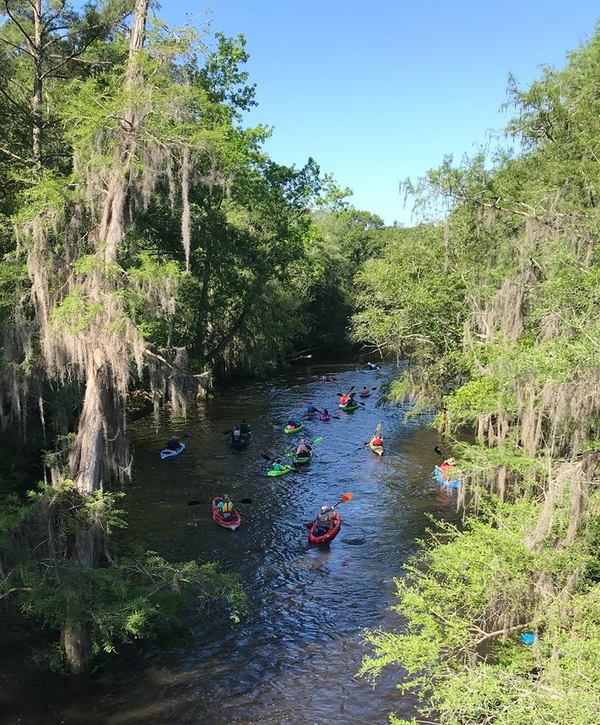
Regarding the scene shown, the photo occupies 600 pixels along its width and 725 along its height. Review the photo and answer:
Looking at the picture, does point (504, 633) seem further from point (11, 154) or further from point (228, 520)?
point (11, 154)

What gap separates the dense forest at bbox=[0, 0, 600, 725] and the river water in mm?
571

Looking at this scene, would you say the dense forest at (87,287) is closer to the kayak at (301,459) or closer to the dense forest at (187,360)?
the dense forest at (187,360)

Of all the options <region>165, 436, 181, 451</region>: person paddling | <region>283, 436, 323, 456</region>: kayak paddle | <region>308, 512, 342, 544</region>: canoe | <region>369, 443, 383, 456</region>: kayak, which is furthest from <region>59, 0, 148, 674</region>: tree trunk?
<region>369, 443, 383, 456</region>: kayak

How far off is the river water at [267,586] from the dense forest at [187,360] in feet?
1.87

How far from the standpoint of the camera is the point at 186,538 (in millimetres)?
16188

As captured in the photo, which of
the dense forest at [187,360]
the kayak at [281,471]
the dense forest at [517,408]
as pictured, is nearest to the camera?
the dense forest at [517,408]

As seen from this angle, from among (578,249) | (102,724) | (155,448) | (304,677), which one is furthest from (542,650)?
(155,448)

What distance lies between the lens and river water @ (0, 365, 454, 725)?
1024 centimetres

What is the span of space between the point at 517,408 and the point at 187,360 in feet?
23.2

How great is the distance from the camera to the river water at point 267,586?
10242mm

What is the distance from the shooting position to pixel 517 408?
1289 centimetres

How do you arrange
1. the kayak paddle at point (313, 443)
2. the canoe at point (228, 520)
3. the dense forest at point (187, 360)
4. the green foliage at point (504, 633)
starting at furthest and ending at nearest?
the kayak paddle at point (313, 443) < the canoe at point (228, 520) < the dense forest at point (187, 360) < the green foliage at point (504, 633)

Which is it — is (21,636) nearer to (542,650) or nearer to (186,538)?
(186,538)

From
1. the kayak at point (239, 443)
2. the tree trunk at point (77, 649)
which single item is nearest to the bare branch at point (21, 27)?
the tree trunk at point (77, 649)
